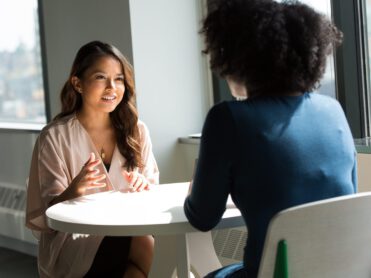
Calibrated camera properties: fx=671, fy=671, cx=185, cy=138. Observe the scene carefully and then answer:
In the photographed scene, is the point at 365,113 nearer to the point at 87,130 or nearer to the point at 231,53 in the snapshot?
the point at 87,130

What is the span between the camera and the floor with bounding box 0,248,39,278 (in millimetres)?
3994

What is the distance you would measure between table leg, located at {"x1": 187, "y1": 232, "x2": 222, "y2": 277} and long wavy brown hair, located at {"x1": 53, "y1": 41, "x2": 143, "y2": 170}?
0.46 meters

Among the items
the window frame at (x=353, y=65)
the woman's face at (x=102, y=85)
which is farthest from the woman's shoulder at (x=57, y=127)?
the window frame at (x=353, y=65)

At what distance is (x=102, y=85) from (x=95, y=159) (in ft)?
1.26

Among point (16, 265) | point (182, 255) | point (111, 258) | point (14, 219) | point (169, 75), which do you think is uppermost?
point (169, 75)

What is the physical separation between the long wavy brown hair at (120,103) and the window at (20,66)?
182 cm

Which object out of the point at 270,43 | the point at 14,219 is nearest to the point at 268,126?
the point at 270,43

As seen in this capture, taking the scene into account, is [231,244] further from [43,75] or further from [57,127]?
[43,75]

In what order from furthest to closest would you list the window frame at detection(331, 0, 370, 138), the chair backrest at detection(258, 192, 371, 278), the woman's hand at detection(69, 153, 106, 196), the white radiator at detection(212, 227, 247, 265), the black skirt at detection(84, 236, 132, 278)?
the white radiator at detection(212, 227, 247, 265) < the window frame at detection(331, 0, 370, 138) < the black skirt at detection(84, 236, 132, 278) < the woman's hand at detection(69, 153, 106, 196) < the chair backrest at detection(258, 192, 371, 278)

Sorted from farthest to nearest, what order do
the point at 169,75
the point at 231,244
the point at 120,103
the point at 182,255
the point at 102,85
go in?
the point at 169,75 → the point at 231,244 → the point at 120,103 → the point at 102,85 → the point at 182,255

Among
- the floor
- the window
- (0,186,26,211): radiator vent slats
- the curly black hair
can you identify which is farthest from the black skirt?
the window

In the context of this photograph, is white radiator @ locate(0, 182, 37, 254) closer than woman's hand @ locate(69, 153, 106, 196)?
No

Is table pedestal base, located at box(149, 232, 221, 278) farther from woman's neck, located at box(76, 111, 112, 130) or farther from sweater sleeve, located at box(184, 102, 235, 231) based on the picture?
woman's neck, located at box(76, 111, 112, 130)

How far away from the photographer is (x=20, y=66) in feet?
15.7
